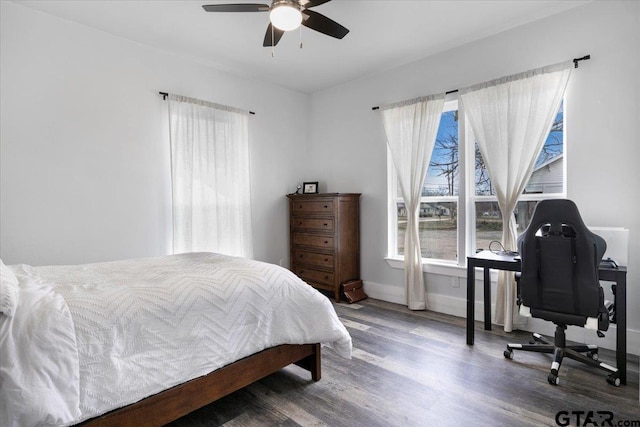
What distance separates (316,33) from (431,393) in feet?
9.91

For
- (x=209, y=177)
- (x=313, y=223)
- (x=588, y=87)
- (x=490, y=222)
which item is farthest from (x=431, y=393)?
(x=209, y=177)

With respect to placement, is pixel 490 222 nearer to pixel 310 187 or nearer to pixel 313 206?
pixel 313 206

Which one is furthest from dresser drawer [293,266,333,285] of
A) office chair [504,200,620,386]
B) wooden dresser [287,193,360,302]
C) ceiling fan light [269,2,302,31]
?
ceiling fan light [269,2,302,31]

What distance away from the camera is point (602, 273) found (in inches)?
85.0

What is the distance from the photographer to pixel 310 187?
452 centimetres

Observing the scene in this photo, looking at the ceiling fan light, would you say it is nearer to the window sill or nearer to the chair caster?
the window sill

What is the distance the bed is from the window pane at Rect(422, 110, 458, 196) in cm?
213

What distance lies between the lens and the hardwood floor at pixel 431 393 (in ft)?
5.77

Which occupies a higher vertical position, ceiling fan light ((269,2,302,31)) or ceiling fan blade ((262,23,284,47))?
ceiling fan blade ((262,23,284,47))

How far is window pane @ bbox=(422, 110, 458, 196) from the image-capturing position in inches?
138

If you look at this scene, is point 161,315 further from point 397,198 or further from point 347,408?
point 397,198

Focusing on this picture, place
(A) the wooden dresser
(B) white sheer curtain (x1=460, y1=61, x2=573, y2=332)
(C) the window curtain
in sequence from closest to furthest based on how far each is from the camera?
(B) white sheer curtain (x1=460, y1=61, x2=573, y2=332)
(C) the window curtain
(A) the wooden dresser

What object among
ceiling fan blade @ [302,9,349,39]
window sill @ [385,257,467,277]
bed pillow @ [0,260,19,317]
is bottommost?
window sill @ [385,257,467,277]

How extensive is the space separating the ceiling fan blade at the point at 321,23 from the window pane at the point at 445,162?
166cm
